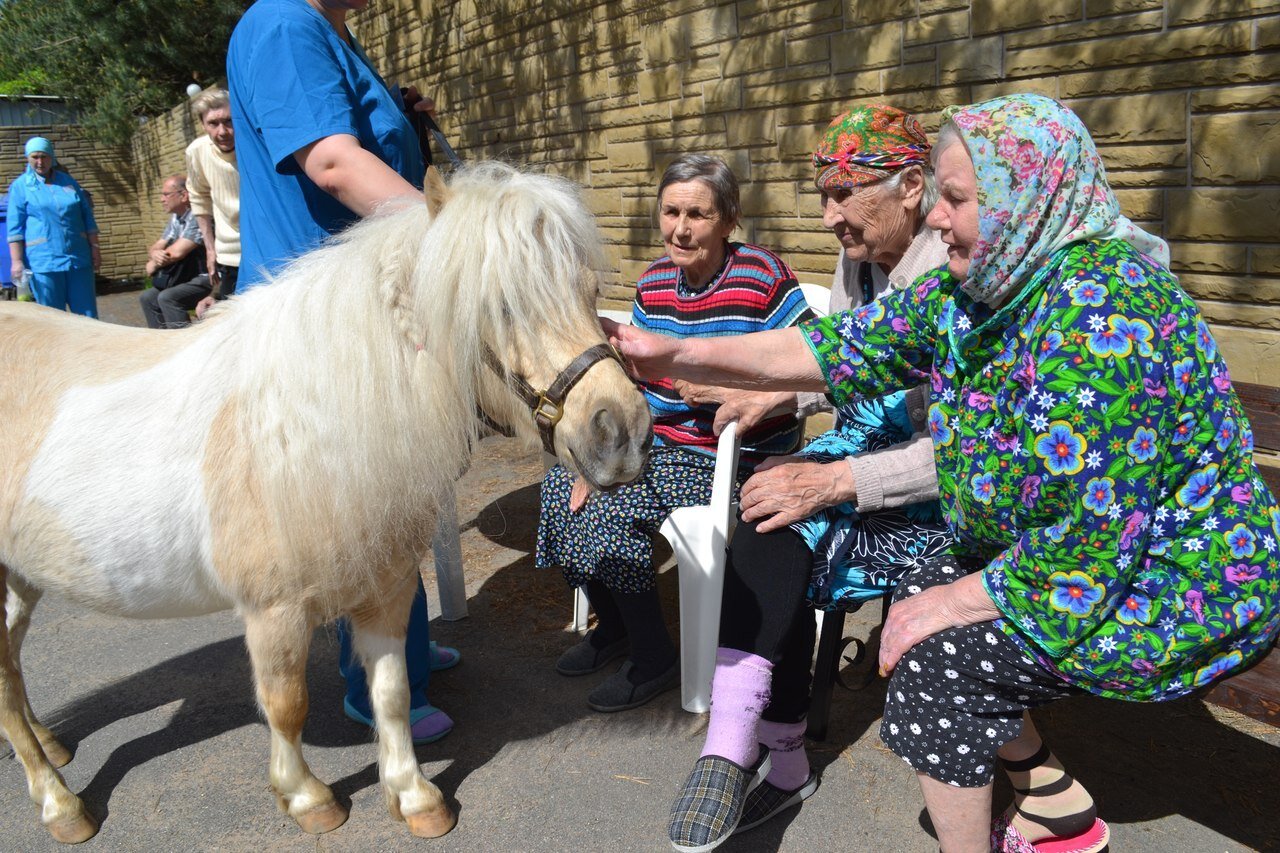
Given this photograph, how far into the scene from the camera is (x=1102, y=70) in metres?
3.76

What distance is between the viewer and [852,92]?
4.85 m

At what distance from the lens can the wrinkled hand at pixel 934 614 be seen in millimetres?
1793

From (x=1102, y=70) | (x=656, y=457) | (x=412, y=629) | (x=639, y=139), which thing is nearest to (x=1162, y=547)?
(x=656, y=457)

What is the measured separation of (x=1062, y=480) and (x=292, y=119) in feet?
6.09

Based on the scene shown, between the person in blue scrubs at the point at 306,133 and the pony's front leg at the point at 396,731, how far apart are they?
0.25 m

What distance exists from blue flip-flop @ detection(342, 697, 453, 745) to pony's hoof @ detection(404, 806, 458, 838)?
1.36 feet

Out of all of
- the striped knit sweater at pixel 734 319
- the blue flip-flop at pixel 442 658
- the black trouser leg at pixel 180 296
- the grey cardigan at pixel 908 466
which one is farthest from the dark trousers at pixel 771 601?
the black trouser leg at pixel 180 296

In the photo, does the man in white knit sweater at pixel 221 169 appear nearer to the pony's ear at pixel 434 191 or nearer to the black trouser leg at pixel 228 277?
the black trouser leg at pixel 228 277

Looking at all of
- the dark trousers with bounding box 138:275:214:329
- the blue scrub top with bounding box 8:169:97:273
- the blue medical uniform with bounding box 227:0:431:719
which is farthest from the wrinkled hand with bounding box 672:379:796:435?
the blue scrub top with bounding box 8:169:97:273

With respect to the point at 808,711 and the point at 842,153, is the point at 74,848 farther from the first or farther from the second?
the point at 842,153

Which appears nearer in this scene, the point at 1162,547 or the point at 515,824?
the point at 1162,547

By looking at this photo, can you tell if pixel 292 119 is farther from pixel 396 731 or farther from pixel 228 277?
pixel 228 277

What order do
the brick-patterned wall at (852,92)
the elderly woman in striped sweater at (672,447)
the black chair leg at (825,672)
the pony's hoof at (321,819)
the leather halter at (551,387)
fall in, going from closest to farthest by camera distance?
the leather halter at (551,387) → the pony's hoof at (321,819) → the black chair leg at (825,672) → the elderly woman in striped sweater at (672,447) → the brick-patterned wall at (852,92)

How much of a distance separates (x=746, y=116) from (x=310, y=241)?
3.71 m
